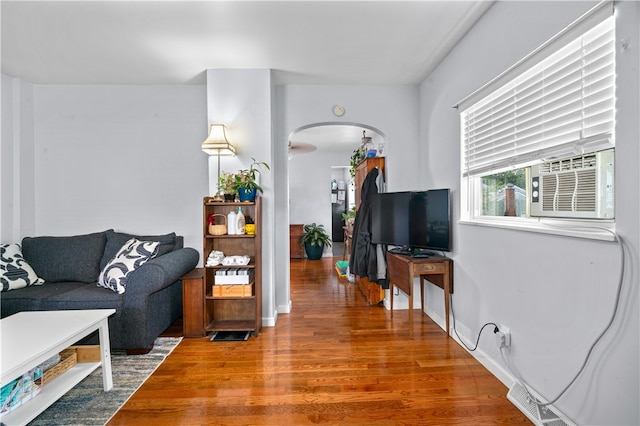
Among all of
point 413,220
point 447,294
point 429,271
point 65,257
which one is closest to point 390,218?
point 413,220

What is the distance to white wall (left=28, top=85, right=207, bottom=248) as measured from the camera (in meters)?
3.53

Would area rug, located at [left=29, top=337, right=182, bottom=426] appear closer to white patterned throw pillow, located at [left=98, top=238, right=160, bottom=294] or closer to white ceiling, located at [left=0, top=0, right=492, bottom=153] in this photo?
white patterned throw pillow, located at [left=98, top=238, right=160, bottom=294]

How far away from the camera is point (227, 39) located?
102 inches

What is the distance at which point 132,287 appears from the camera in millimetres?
2533

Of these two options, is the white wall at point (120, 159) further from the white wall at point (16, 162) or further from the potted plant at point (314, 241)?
the potted plant at point (314, 241)

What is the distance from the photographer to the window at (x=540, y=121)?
1.41 metres

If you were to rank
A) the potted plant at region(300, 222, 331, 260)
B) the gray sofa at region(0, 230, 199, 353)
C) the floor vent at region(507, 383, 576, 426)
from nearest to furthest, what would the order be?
the floor vent at region(507, 383, 576, 426) < the gray sofa at region(0, 230, 199, 353) < the potted plant at region(300, 222, 331, 260)

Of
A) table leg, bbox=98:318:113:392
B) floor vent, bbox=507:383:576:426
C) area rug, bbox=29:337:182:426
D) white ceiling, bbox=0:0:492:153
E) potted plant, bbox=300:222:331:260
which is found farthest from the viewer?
potted plant, bbox=300:222:331:260

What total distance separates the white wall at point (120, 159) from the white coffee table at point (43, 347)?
163cm

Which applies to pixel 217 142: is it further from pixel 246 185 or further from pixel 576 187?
pixel 576 187

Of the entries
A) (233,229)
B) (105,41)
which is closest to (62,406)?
(233,229)

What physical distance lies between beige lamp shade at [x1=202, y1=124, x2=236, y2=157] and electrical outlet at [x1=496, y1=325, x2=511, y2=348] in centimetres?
265

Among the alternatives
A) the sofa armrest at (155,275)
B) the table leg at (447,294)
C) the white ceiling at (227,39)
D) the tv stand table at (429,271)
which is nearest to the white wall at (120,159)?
the white ceiling at (227,39)

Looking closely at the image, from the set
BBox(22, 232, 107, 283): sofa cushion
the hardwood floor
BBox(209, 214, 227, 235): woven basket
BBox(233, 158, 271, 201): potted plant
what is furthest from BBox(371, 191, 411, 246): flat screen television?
BBox(22, 232, 107, 283): sofa cushion
